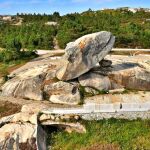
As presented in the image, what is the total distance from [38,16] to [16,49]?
8832 cm

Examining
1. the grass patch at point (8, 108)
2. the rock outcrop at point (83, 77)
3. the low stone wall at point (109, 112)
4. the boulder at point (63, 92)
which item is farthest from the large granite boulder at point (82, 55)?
the low stone wall at point (109, 112)

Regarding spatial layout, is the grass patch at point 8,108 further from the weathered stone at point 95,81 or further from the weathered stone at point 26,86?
the weathered stone at point 95,81

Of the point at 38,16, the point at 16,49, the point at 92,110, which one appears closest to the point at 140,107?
the point at 92,110

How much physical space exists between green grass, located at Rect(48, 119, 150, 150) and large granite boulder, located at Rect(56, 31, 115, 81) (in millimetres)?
9028

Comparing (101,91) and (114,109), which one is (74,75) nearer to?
(101,91)

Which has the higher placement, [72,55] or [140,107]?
[72,55]

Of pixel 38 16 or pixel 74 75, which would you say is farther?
pixel 38 16

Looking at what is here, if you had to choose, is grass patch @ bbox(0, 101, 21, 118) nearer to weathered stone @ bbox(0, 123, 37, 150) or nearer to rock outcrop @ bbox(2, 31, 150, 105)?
rock outcrop @ bbox(2, 31, 150, 105)

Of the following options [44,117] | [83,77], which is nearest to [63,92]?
[83,77]

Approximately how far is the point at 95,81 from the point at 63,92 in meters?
3.82

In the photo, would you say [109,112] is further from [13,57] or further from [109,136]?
[13,57]

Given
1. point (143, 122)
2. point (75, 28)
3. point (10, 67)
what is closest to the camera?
point (143, 122)

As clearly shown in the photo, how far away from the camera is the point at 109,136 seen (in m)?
34.6

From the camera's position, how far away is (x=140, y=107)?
37.5 m
